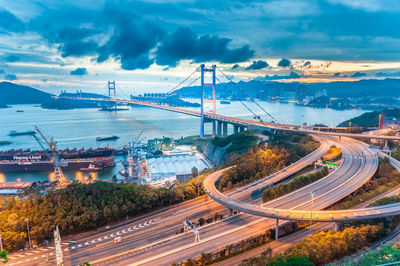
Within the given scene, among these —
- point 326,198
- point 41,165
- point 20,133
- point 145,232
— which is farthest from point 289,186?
point 20,133

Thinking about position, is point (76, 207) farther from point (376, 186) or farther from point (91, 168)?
point (91, 168)

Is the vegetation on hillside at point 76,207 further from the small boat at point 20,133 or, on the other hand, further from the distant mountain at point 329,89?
the distant mountain at point 329,89

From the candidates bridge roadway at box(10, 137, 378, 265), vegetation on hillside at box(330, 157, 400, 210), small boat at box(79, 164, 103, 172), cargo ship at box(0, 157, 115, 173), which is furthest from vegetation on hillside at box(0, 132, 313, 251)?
cargo ship at box(0, 157, 115, 173)

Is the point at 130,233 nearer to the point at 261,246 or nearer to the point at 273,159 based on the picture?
the point at 261,246

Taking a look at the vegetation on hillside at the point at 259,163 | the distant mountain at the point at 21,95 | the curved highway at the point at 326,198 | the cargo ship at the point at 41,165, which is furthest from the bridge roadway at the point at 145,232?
the distant mountain at the point at 21,95

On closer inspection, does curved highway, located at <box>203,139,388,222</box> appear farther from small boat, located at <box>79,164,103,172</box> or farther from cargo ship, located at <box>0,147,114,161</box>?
cargo ship, located at <box>0,147,114,161</box>

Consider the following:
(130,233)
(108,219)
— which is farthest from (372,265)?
(108,219)
